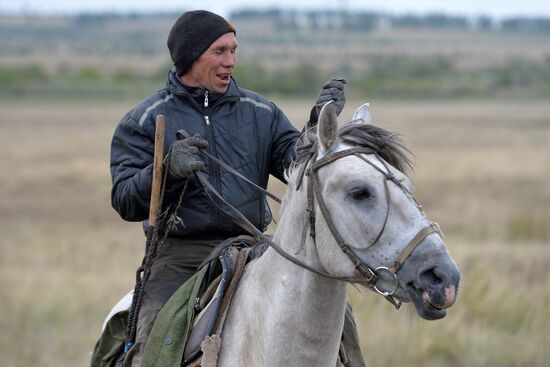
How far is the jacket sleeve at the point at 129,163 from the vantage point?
528 cm

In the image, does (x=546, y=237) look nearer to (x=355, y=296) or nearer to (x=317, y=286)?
(x=355, y=296)

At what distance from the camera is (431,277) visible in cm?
400

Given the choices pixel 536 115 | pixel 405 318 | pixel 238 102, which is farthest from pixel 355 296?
pixel 536 115

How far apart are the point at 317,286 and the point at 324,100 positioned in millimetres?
1134

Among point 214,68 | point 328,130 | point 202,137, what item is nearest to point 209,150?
point 202,137

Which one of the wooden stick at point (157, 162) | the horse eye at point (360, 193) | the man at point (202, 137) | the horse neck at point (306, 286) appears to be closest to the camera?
the horse eye at point (360, 193)

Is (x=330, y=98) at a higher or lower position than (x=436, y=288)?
higher

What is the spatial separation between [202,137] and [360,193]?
1.31 m

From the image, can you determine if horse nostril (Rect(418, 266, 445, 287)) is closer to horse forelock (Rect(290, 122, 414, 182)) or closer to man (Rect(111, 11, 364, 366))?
horse forelock (Rect(290, 122, 414, 182))

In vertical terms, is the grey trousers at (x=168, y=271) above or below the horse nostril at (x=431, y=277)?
below

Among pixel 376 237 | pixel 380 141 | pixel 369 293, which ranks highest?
pixel 380 141

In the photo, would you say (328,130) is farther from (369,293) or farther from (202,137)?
(369,293)

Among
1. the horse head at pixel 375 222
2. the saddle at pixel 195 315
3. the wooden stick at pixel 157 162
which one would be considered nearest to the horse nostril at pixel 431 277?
the horse head at pixel 375 222

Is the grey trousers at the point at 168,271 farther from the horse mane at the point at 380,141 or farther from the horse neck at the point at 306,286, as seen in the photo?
the horse mane at the point at 380,141
